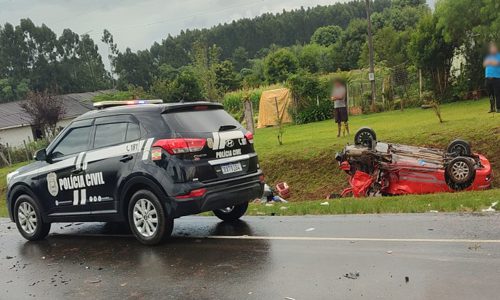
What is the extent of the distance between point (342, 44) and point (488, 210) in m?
62.8

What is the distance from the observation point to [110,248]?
747 cm

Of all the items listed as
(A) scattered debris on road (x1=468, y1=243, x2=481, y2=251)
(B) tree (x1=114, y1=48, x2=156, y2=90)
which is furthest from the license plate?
(B) tree (x1=114, y1=48, x2=156, y2=90)

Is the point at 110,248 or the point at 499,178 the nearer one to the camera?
the point at 110,248

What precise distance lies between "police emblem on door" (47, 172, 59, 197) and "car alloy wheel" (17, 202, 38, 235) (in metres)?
0.63

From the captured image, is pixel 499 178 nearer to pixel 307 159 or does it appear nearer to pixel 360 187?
pixel 360 187

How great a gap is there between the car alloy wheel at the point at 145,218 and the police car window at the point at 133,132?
881mm

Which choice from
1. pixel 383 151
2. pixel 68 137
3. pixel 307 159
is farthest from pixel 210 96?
pixel 68 137

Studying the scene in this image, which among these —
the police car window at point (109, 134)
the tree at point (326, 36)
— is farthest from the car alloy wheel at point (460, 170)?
the tree at point (326, 36)

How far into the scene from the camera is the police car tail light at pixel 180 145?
6.78m

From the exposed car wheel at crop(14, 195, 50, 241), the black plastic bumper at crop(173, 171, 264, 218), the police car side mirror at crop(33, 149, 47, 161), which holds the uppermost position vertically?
the police car side mirror at crop(33, 149, 47, 161)

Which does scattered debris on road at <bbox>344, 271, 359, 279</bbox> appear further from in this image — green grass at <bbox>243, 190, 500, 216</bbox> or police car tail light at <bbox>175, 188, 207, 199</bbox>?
green grass at <bbox>243, 190, 500, 216</bbox>

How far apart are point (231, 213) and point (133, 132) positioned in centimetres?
230

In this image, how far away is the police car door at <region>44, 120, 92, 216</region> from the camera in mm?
7863

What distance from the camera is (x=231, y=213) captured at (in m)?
8.63
